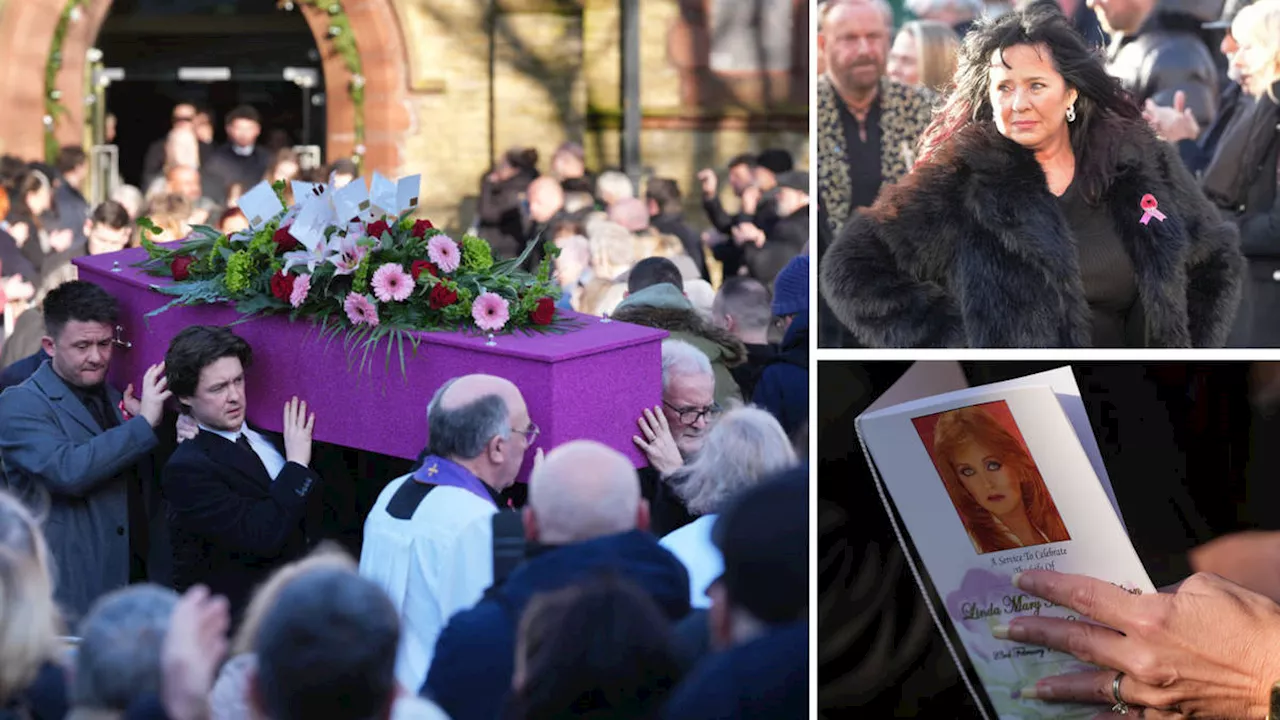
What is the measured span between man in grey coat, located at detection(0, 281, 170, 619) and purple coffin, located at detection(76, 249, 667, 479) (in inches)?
A: 7.9

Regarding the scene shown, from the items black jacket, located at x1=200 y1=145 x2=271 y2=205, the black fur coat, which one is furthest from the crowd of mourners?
black jacket, located at x1=200 y1=145 x2=271 y2=205

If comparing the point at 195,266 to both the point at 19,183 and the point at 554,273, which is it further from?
the point at 19,183

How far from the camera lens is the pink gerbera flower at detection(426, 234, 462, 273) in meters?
4.45

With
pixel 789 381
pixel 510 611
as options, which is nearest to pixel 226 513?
pixel 510 611

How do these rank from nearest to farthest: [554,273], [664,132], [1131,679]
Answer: [1131,679]
[554,273]
[664,132]

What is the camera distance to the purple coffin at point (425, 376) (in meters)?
4.18

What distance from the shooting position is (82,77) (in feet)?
44.2

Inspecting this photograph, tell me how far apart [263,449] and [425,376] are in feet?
1.40

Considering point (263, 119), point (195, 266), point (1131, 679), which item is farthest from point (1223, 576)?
point (263, 119)

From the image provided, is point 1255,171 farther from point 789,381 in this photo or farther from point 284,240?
point 284,240

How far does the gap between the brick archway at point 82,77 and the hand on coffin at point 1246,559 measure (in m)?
10.8

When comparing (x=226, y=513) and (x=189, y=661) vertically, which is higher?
(x=226, y=513)

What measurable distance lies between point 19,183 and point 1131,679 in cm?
864

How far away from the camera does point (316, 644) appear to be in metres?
3.05
